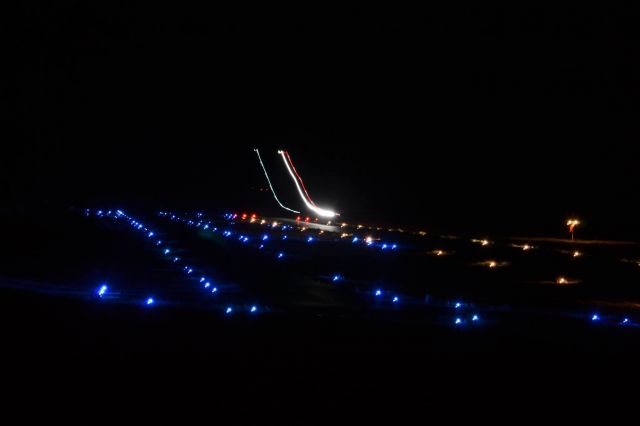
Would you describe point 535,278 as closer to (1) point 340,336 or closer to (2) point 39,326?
(1) point 340,336

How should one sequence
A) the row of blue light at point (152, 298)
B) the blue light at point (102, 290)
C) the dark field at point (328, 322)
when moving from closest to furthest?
the dark field at point (328, 322) < the row of blue light at point (152, 298) < the blue light at point (102, 290)

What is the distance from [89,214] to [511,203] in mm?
19270

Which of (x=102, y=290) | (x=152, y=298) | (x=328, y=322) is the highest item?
(x=102, y=290)

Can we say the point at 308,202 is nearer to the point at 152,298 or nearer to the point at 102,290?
the point at 102,290

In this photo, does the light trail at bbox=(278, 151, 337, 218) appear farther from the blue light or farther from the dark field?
the blue light

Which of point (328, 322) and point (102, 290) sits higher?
point (102, 290)

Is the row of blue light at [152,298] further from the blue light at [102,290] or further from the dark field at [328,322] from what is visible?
the dark field at [328,322]

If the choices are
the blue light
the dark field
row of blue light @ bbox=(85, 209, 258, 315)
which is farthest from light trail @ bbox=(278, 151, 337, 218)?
the blue light

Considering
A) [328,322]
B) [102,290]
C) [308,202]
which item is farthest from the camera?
[308,202]

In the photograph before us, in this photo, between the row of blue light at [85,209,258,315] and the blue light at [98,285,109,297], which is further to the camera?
the blue light at [98,285,109,297]

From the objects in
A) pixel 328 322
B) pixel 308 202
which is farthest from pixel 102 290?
pixel 308 202

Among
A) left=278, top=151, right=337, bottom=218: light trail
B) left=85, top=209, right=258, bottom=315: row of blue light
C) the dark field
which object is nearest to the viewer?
the dark field

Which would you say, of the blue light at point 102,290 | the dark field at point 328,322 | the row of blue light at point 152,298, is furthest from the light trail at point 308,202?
the blue light at point 102,290

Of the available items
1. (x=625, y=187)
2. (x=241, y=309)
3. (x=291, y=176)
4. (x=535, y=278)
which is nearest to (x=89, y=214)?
(x=291, y=176)
